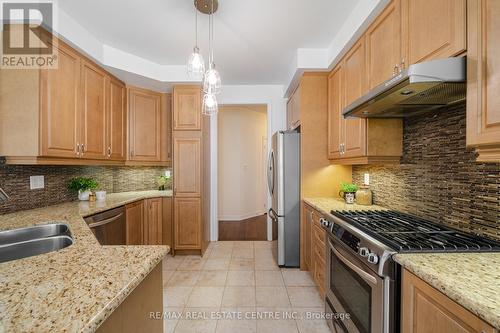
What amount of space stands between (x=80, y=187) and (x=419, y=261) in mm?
3054

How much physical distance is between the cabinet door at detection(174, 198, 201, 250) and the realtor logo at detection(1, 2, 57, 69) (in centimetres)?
201

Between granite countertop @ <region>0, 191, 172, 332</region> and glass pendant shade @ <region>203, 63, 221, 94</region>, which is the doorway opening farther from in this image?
granite countertop @ <region>0, 191, 172, 332</region>

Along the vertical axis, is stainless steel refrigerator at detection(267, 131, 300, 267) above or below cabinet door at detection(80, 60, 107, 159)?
below

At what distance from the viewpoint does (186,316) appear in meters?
1.94

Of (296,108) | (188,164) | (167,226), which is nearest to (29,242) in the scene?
(167,226)

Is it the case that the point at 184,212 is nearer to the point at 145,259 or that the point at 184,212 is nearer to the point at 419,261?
the point at 145,259

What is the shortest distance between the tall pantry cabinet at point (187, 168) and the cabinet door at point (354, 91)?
186 centimetres

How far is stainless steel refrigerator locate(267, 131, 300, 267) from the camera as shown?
8.91ft

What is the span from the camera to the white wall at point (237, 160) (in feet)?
17.1

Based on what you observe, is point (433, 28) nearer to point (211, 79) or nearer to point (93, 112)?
point (211, 79)

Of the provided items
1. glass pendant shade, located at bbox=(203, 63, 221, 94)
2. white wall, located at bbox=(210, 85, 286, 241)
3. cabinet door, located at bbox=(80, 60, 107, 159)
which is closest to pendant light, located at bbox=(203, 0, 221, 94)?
glass pendant shade, located at bbox=(203, 63, 221, 94)

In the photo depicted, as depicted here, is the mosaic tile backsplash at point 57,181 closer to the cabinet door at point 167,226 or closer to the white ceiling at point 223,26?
the cabinet door at point 167,226

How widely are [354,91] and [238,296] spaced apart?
2.19 metres

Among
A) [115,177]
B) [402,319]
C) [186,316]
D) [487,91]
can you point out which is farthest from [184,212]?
[487,91]
